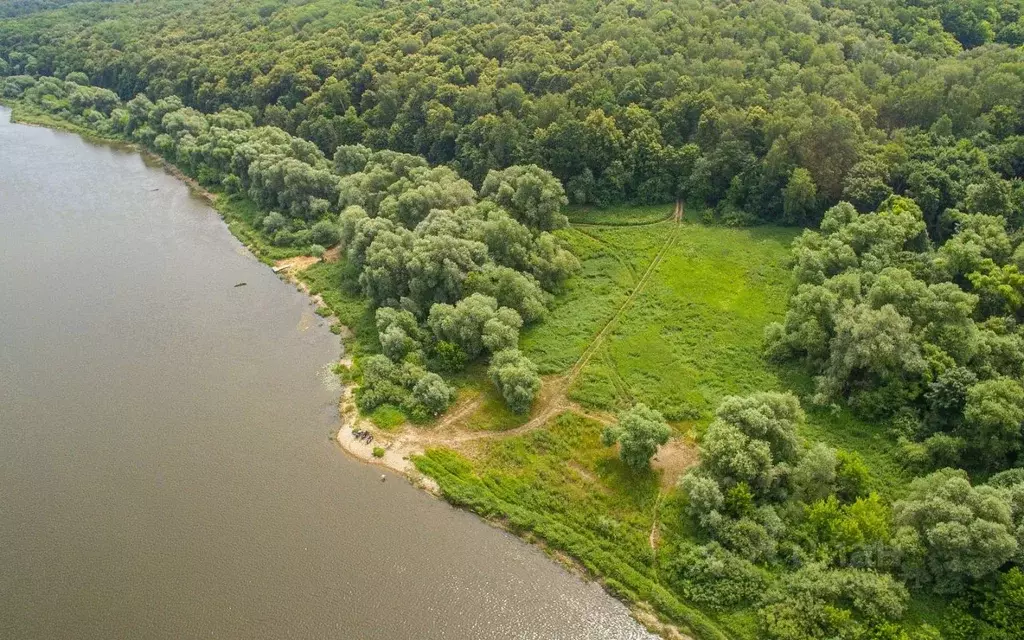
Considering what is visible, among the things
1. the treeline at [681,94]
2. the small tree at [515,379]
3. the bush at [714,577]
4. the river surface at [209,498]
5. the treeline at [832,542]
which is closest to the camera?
the treeline at [832,542]

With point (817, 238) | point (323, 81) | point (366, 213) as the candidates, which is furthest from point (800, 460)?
point (323, 81)

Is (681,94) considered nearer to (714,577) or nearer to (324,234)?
(324,234)

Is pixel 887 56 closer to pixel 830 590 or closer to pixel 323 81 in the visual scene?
pixel 830 590

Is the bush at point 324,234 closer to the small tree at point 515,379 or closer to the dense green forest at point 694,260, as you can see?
the dense green forest at point 694,260

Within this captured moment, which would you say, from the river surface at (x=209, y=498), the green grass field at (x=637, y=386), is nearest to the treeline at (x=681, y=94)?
the green grass field at (x=637, y=386)

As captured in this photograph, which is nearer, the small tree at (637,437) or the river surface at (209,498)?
the river surface at (209,498)
